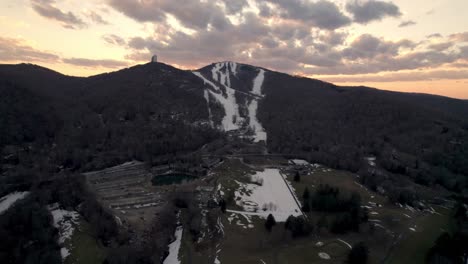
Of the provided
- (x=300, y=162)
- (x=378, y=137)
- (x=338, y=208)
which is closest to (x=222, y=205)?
(x=338, y=208)

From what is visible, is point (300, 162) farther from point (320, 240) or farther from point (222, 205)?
point (320, 240)

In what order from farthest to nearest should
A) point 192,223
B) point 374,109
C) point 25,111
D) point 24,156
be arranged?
point 374,109 < point 25,111 < point 24,156 < point 192,223

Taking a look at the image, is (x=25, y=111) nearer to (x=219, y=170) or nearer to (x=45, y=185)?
(x=45, y=185)

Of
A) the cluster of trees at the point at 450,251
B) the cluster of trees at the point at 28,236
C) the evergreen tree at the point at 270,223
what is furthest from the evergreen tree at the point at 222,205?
the cluster of trees at the point at 450,251

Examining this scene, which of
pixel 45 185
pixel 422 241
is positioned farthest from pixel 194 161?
pixel 422 241

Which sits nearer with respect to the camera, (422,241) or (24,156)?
(422,241)

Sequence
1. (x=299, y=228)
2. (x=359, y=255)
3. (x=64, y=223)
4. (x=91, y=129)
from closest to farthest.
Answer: (x=359, y=255) → (x=299, y=228) → (x=64, y=223) → (x=91, y=129)
